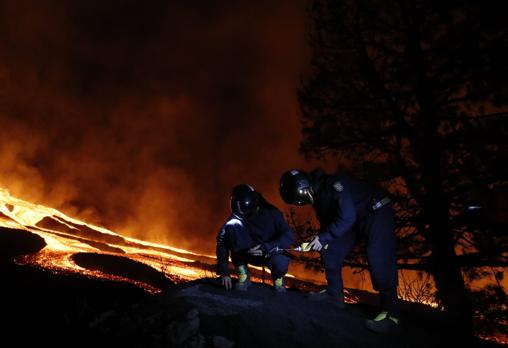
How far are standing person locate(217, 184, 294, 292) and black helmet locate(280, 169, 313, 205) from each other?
558 mm

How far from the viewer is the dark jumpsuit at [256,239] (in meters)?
4.63

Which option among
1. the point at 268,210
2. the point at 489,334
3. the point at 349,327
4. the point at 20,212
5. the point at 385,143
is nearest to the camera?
the point at 349,327

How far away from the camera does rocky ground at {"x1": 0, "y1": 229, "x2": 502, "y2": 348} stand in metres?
3.47

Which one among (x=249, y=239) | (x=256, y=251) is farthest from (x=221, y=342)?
(x=249, y=239)

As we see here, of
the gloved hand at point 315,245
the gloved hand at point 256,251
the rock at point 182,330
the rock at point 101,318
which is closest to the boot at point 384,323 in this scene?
the gloved hand at point 315,245

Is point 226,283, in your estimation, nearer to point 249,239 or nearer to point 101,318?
point 249,239

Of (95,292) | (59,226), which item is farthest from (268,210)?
(59,226)

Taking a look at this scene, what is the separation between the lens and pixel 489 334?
22.4 ft

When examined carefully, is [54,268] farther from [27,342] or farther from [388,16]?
[388,16]

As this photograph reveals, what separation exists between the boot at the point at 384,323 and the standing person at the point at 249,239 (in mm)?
1156

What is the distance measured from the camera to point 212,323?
3607 mm

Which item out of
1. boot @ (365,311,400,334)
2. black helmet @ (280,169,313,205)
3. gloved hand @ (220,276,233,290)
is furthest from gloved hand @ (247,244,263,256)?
boot @ (365,311,400,334)

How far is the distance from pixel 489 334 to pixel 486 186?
2819mm

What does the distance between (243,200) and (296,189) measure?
0.75m
